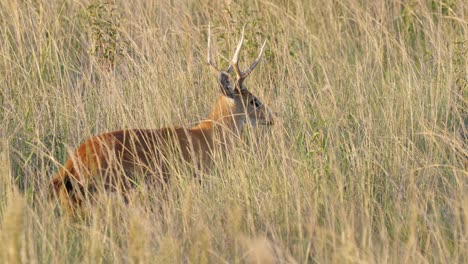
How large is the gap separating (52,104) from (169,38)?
1.34 m

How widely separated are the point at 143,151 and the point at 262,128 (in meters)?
1.22

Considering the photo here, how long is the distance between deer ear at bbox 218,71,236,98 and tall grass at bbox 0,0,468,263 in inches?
5.2

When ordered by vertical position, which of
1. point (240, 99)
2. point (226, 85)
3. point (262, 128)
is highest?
point (226, 85)

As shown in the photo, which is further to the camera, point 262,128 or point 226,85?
point 262,128

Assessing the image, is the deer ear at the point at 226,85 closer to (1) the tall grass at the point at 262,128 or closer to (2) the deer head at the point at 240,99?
(2) the deer head at the point at 240,99

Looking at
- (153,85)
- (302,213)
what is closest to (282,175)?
(302,213)

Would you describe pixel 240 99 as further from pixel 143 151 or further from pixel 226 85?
pixel 143 151

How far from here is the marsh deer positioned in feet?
15.2

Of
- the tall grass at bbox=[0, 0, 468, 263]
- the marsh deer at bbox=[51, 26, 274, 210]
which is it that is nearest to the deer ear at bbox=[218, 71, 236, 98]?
the marsh deer at bbox=[51, 26, 274, 210]

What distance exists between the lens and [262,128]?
20.0ft

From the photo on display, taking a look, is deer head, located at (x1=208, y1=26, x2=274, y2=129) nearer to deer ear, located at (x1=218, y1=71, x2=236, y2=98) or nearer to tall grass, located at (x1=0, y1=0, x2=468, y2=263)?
deer ear, located at (x1=218, y1=71, x2=236, y2=98)

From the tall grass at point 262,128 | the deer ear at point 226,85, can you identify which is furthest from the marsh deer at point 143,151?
the tall grass at point 262,128

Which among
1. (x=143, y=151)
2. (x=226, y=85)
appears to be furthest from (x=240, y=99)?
(x=143, y=151)

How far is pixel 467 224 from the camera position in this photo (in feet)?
11.8
